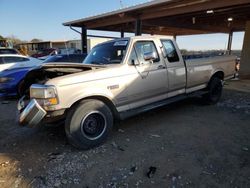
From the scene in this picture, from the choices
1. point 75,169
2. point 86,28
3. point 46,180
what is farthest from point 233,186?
point 86,28

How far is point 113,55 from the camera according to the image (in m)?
4.61

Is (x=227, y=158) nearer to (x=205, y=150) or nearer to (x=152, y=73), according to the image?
(x=205, y=150)

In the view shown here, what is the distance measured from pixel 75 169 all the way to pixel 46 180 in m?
0.43

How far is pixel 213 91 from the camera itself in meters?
6.48

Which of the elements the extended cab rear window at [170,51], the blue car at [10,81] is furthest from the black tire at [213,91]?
the blue car at [10,81]

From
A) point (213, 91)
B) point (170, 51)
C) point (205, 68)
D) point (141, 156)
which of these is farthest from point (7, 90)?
point (213, 91)

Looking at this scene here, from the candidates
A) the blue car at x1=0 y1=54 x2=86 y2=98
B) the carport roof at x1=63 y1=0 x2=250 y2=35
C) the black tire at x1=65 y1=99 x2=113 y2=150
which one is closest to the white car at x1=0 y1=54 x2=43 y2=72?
the blue car at x1=0 y1=54 x2=86 y2=98

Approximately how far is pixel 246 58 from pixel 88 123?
11.2m

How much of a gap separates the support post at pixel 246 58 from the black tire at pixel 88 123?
34.8ft

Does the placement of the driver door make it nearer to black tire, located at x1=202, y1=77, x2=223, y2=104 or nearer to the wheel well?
the wheel well

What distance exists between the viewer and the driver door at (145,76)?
4.35m

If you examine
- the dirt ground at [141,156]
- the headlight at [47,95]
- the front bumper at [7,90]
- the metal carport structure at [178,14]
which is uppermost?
the metal carport structure at [178,14]

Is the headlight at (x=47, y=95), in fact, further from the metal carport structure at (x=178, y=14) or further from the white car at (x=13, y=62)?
the metal carport structure at (x=178, y=14)

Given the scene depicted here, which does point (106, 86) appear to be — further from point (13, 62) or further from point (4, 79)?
point (13, 62)
